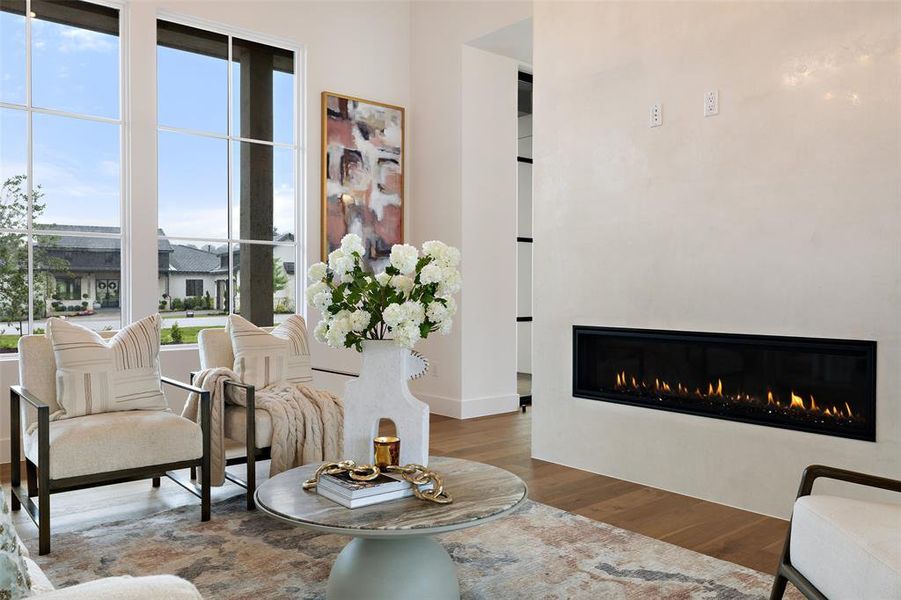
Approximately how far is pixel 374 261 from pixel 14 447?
3070 mm

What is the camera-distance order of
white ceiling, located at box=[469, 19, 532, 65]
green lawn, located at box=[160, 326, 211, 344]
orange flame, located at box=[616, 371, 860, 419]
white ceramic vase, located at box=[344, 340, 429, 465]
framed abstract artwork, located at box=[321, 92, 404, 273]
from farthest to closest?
framed abstract artwork, located at box=[321, 92, 404, 273]
white ceiling, located at box=[469, 19, 532, 65]
green lawn, located at box=[160, 326, 211, 344]
orange flame, located at box=[616, 371, 860, 419]
white ceramic vase, located at box=[344, 340, 429, 465]

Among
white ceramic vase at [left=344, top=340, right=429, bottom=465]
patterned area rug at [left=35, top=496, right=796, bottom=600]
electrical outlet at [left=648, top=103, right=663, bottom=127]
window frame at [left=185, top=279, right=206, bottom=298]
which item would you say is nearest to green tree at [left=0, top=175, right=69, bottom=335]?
window frame at [left=185, top=279, right=206, bottom=298]

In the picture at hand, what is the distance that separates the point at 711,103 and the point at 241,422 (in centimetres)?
273

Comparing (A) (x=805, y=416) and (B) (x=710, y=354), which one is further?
(B) (x=710, y=354)

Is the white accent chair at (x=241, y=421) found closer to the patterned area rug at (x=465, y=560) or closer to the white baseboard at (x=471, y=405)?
the patterned area rug at (x=465, y=560)

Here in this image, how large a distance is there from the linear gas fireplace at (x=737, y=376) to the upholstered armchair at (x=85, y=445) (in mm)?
2090

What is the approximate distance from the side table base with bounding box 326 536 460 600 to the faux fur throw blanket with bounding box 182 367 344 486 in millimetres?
1317

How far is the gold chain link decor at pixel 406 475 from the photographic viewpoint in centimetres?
206

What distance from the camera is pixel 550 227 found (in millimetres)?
4113

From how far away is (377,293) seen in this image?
2.31m

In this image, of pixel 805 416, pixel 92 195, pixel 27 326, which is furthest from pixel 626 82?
pixel 27 326

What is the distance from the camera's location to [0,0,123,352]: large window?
4176 millimetres

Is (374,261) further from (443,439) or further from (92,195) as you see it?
(92,195)

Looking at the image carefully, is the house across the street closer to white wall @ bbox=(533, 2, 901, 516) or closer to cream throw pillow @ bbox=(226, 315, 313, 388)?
cream throw pillow @ bbox=(226, 315, 313, 388)
